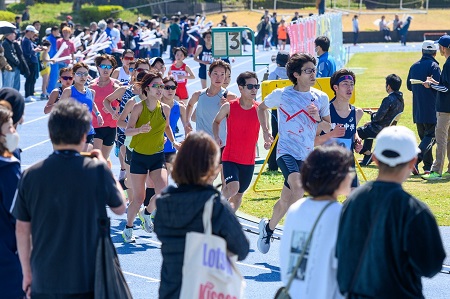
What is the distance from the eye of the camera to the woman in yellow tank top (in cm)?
1023

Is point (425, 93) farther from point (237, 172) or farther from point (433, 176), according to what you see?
point (237, 172)

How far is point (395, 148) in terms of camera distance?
477 cm

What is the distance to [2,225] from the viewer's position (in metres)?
5.61

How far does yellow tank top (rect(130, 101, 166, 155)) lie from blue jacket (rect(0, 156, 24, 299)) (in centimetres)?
467

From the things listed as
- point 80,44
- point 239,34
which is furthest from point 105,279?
point 80,44

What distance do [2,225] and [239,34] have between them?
12.3 m

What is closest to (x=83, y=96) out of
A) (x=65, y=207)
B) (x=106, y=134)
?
(x=106, y=134)

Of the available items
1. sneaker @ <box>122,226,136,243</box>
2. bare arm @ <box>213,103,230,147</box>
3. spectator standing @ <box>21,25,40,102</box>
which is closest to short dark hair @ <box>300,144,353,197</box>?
bare arm @ <box>213,103,230,147</box>

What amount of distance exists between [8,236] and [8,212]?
0.16 metres

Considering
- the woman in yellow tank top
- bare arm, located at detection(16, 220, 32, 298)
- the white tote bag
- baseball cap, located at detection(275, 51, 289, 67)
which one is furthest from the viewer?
baseball cap, located at detection(275, 51, 289, 67)

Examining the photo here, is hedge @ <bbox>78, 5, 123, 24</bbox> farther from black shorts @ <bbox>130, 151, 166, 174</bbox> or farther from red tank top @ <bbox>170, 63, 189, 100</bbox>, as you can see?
black shorts @ <bbox>130, 151, 166, 174</bbox>

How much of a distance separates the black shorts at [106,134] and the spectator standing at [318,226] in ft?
28.3

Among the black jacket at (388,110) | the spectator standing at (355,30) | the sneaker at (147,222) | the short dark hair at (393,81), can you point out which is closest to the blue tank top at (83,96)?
the sneaker at (147,222)

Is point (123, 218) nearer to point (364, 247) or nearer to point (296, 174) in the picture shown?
point (296, 174)
